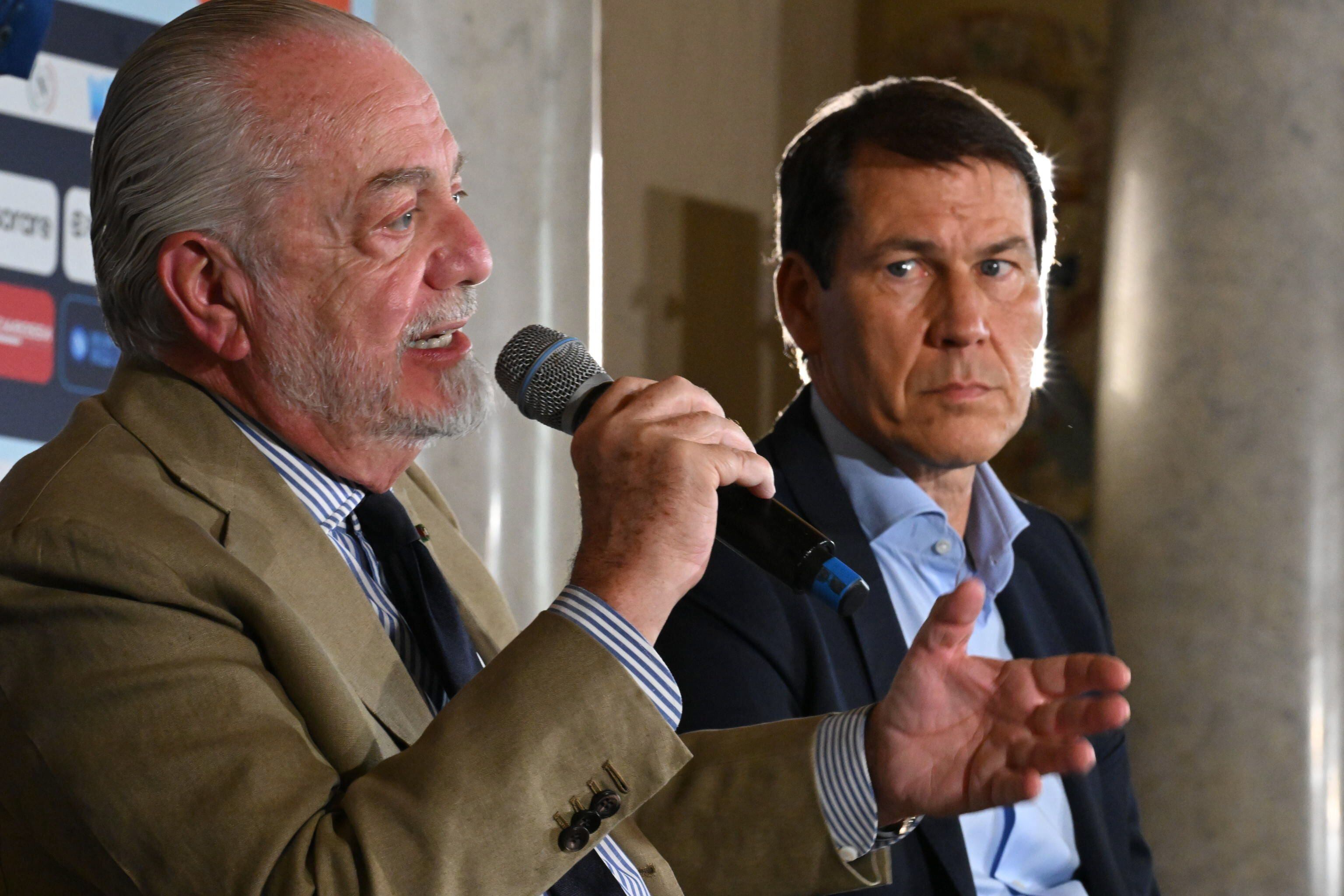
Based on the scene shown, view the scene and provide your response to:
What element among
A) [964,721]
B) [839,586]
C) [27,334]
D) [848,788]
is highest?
[27,334]

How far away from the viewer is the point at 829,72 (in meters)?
7.38

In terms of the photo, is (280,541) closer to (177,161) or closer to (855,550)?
(177,161)

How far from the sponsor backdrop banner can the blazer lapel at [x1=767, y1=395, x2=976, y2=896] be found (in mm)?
1037

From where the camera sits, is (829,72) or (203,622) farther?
(829,72)

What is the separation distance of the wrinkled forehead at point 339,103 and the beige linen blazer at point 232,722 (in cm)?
37

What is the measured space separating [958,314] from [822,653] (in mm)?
589

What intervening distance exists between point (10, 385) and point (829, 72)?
232 inches

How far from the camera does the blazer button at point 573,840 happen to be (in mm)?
1264

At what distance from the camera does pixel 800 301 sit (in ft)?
7.92

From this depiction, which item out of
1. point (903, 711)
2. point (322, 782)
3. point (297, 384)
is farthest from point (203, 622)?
point (903, 711)

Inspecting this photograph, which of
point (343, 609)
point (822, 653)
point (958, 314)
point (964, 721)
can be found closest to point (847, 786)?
point (964, 721)

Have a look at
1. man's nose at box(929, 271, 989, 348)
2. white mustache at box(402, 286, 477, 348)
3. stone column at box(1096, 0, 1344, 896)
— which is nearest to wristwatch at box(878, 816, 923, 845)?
white mustache at box(402, 286, 477, 348)

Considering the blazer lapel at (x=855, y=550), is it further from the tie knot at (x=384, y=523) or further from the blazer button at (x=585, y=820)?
the blazer button at (x=585, y=820)

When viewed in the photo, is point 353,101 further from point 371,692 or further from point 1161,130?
point 1161,130
